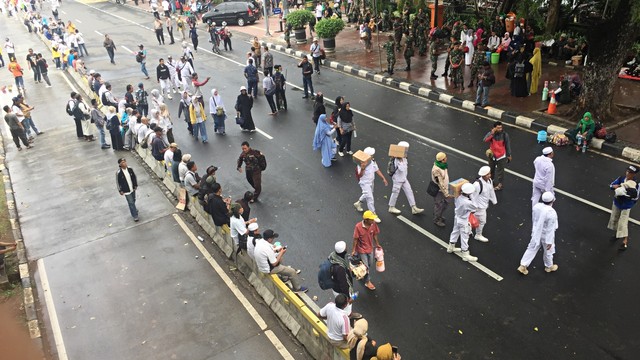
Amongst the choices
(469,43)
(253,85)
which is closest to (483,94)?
(469,43)

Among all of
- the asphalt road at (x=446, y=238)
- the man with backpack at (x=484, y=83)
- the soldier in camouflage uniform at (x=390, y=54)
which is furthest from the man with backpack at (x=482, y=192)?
the soldier in camouflage uniform at (x=390, y=54)

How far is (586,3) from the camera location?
782 inches

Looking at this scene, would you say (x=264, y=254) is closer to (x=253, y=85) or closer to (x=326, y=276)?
(x=326, y=276)

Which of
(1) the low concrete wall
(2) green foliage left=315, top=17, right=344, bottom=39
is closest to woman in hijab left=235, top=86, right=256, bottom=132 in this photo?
(1) the low concrete wall

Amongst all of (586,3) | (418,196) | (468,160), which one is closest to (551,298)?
(418,196)

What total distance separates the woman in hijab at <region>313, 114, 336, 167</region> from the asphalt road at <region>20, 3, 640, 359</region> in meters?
0.32

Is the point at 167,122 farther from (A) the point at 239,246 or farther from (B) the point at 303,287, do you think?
(B) the point at 303,287

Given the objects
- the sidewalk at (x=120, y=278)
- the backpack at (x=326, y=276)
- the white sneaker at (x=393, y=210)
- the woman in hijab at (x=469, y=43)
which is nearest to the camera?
the backpack at (x=326, y=276)

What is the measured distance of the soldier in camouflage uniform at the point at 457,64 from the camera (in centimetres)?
1681

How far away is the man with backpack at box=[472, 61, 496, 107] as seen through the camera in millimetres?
14977

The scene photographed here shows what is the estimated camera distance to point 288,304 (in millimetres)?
7840

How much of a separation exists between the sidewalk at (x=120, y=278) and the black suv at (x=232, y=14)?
20.8m

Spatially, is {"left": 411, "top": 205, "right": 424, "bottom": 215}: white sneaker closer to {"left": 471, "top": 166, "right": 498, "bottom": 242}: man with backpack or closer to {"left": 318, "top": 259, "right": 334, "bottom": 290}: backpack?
{"left": 471, "top": 166, "right": 498, "bottom": 242}: man with backpack

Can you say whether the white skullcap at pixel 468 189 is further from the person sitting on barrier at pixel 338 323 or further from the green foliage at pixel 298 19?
the green foliage at pixel 298 19
